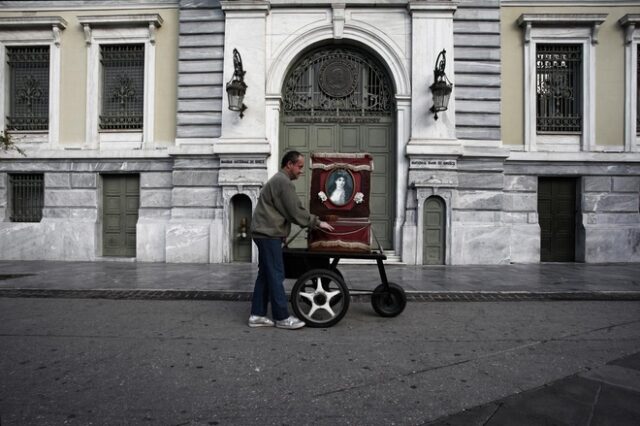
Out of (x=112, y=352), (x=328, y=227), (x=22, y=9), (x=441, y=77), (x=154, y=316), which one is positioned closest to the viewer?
(x=112, y=352)

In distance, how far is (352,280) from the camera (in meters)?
8.33

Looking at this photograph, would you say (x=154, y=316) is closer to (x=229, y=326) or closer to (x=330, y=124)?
(x=229, y=326)

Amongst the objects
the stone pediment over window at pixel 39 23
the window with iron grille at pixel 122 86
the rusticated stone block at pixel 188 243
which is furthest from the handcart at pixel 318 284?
the stone pediment over window at pixel 39 23

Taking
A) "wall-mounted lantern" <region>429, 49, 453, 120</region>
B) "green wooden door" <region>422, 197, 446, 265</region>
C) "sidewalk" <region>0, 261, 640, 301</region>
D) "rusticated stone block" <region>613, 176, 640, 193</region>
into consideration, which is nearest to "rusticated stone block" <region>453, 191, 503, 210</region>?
"green wooden door" <region>422, 197, 446, 265</region>

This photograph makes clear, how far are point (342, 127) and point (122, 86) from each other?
680 centimetres

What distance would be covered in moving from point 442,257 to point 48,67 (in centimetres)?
1310

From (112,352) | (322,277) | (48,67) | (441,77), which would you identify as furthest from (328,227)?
(48,67)

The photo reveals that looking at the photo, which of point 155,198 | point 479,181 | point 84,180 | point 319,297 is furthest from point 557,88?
point 84,180

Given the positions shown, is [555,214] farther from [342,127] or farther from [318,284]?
[318,284]

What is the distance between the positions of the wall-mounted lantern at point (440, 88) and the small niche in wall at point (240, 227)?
18.6 ft

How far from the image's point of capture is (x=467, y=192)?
11.4 m

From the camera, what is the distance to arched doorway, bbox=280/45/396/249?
1188 cm

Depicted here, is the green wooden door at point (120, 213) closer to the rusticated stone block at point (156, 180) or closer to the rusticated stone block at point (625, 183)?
the rusticated stone block at point (156, 180)

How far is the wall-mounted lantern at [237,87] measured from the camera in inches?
435
